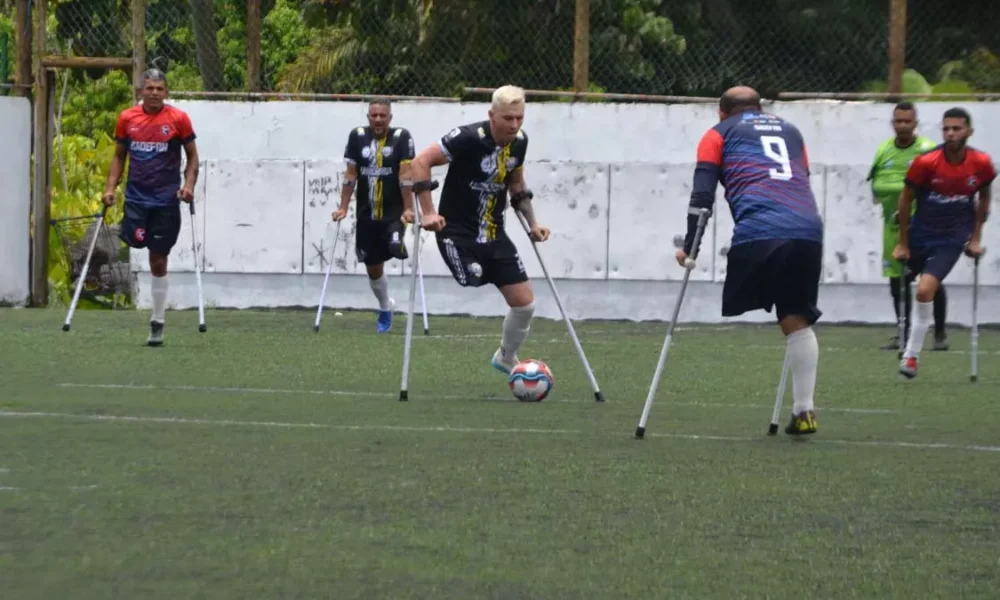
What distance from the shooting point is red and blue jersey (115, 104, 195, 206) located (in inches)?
603

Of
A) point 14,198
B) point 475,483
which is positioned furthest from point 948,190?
point 14,198

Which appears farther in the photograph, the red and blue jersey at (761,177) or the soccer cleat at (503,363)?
the soccer cleat at (503,363)

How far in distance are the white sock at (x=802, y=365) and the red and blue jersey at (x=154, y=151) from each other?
7.00 metres

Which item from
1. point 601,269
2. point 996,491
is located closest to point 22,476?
point 996,491

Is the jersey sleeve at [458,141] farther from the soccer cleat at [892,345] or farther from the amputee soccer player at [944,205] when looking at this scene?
the soccer cleat at [892,345]

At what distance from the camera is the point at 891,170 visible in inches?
632

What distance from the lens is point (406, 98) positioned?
21.1 metres

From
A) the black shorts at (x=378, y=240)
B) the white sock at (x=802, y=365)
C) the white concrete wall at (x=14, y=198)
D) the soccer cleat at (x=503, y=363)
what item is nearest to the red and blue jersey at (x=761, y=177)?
the white sock at (x=802, y=365)

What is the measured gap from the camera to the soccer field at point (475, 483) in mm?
5793

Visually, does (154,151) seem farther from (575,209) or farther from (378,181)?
(575,209)

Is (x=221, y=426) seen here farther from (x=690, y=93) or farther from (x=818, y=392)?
(x=690, y=93)

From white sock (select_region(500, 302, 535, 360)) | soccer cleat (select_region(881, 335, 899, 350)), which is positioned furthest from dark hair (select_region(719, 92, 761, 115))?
soccer cleat (select_region(881, 335, 899, 350))

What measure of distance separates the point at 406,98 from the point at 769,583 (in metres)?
15.7

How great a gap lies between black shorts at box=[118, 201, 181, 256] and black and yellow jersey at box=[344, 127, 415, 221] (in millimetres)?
2514
